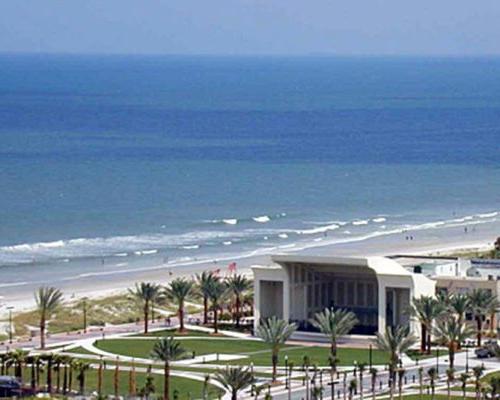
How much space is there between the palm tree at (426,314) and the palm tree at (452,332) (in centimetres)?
36

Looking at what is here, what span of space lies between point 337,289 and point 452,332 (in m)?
13.3

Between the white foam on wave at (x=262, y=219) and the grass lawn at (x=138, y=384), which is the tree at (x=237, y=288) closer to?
the grass lawn at (x=138, y=384)

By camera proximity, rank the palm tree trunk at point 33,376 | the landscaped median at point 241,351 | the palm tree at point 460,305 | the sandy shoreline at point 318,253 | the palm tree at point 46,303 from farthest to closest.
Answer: the sandy shoreline at point 318,253, the palm tree at point 46,303, the palm tree at point 460,305, the landscaped median at point 241,351, the palm tree trunk at point 33,376

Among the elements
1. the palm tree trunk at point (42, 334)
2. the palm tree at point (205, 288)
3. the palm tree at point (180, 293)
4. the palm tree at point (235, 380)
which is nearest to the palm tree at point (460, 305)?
the palm tree at point (205, 288)

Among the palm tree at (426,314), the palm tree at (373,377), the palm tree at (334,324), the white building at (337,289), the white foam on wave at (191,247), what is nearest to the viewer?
the palm tree at (373,377)

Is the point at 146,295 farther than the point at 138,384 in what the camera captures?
Yes

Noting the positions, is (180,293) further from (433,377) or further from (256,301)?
(433,377)

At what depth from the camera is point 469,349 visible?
83.7 metres

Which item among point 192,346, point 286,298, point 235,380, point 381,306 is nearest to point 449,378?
point 235,380

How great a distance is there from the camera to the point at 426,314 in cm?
8338

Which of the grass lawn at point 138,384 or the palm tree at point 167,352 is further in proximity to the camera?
the grass lawn at point 138,384

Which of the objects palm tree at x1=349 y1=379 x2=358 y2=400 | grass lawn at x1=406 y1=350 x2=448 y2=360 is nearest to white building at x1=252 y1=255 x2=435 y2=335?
grass lawn at x1=406 y1=350 x2=448 y2=360

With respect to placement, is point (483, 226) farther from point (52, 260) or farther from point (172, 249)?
point (52, 260)

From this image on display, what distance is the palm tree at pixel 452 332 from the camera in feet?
262
